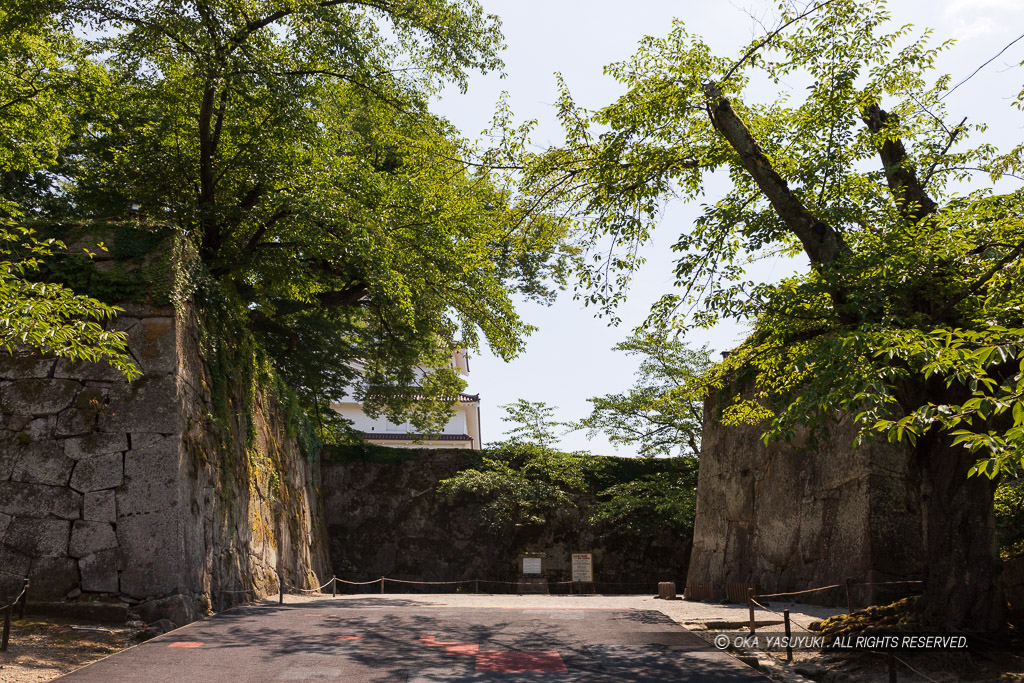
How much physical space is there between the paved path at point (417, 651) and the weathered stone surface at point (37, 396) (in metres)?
3.25

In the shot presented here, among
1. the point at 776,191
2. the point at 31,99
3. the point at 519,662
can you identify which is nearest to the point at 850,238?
the point at 776,191

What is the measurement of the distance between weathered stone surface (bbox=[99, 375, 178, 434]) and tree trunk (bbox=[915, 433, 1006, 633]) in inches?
353

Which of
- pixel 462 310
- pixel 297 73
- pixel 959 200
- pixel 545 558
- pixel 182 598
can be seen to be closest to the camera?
pixel 959 200

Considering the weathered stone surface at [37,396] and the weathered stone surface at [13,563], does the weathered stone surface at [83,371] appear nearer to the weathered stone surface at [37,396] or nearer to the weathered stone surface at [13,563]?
the weathered stone surface at [37,396]

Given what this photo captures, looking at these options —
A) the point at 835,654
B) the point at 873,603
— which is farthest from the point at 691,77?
the point at 873,603

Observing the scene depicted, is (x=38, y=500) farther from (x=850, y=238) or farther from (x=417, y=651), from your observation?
(x=850, y=238)

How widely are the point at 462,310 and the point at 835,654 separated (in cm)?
1002

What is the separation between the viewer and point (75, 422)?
9.84 m

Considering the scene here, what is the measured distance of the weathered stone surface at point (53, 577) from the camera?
29.9 ft

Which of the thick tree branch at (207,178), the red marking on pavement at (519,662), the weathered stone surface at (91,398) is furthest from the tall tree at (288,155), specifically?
the red marking on pavement at (519,662)

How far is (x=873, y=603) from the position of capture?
1219 cm

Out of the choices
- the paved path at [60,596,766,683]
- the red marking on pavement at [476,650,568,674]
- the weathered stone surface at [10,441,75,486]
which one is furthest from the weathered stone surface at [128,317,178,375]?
the red marking on pavement at [476,650,568,674]

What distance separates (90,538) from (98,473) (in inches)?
30.4

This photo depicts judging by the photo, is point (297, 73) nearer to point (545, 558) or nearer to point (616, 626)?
point (616, 626)
